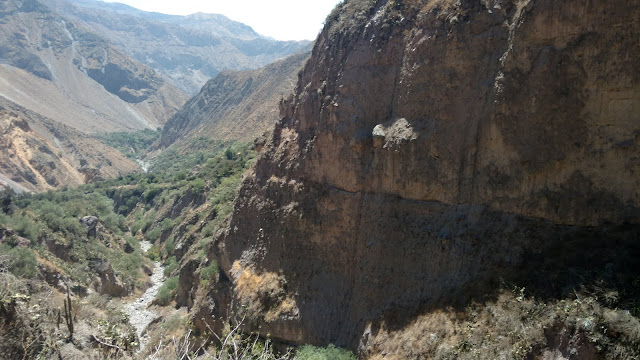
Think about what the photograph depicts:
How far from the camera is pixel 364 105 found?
1484 centimetres

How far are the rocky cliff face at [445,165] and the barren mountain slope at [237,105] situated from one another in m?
46.0

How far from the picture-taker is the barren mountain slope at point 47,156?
58.2m

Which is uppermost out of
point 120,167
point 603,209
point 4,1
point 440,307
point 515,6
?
point 4,1

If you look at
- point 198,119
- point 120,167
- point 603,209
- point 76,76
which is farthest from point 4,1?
point 603,209

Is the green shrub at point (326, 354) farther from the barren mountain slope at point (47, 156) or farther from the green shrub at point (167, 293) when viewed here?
the barren mountain slope at point (47, 156)

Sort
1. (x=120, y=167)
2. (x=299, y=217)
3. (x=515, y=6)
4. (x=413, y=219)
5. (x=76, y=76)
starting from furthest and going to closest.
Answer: (x=76, y=76) → (x=120, y=167) → (x=299, y=217) → (x=413, y=219) → (x=515, y=6)

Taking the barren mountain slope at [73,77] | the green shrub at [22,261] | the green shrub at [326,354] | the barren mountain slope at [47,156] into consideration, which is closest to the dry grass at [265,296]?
the green shrub at [326,354]

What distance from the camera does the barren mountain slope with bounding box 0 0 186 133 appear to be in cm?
10569

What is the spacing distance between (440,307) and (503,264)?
1.74 m

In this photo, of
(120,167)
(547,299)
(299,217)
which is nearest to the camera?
(547,299)

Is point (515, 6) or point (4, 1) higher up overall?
point (4, 1)

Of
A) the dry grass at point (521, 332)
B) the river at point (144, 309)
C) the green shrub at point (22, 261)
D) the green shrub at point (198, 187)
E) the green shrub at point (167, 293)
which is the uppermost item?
the dry grass at point (521, 332)

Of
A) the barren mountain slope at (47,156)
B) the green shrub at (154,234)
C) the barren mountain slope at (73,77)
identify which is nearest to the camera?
the green shrub at (154,234)

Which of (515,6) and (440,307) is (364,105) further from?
(440,307)
